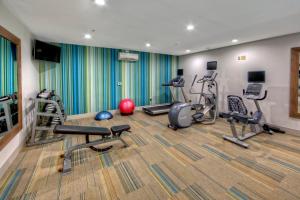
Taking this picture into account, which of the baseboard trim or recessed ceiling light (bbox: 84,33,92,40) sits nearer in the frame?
the baseboard trim

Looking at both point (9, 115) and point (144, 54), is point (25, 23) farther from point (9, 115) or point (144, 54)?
point (144, 54)

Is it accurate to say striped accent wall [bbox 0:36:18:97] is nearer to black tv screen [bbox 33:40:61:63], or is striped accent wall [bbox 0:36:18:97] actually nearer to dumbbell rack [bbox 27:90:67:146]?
dumbbell rack [bbox 27:90:67:146]

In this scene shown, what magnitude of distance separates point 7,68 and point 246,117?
464cm

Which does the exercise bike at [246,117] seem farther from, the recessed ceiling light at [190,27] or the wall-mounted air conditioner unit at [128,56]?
the wall-mounted air conditioner unit at [128,56]

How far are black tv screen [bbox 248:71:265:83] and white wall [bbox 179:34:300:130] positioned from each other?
0.12 m

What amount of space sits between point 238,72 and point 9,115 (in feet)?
19.5

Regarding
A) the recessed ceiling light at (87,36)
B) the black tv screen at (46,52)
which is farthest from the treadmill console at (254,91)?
the black tv screen at (46,52)

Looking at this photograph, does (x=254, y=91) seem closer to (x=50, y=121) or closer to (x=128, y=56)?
(x=128, y=56)

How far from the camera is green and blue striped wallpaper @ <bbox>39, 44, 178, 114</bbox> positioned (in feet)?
16.4

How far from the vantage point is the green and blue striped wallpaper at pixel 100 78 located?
5.01 m

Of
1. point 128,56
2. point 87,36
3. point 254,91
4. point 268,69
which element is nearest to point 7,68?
point 87,36

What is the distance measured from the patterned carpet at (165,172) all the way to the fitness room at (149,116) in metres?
0.02

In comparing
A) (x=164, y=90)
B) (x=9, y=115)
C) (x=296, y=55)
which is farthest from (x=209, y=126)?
(x=9, y=115)

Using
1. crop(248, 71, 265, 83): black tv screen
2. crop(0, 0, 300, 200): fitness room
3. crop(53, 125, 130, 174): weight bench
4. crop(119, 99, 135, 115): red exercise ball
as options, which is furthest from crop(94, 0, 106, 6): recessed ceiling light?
crop(248, 71, 265, 83): black tv screen
